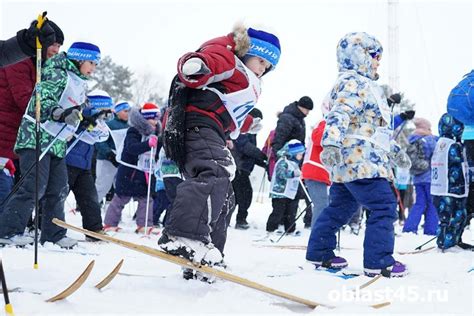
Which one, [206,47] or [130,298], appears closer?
[130,298]

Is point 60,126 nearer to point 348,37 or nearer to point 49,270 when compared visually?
point 49,270

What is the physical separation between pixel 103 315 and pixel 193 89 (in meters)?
1.44

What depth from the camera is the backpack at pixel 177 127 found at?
9.54ft

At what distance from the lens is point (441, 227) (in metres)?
4.95

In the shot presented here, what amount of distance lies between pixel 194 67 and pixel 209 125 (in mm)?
358

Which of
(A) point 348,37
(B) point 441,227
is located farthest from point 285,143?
(A) point 348,37

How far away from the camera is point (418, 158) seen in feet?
26.8

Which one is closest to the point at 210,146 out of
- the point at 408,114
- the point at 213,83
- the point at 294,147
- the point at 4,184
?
the point at 213,83

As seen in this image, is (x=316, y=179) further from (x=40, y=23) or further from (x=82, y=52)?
(x=40, y=23)

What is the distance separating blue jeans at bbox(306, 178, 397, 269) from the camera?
3566mm

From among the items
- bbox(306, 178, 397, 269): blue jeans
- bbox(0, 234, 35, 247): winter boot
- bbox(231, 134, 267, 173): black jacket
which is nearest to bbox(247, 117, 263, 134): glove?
bbox(306, 178, 397, 269): blue jeans

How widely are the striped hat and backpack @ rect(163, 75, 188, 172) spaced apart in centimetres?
412

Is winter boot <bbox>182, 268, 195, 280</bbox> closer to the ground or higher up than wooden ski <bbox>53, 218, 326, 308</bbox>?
closer to the ground

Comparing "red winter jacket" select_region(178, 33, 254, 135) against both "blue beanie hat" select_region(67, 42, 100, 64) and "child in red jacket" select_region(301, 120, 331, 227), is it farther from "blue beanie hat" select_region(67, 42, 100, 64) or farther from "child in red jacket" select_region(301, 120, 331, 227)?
"child in red jacket" select_region(301, 120, 331, 227)
